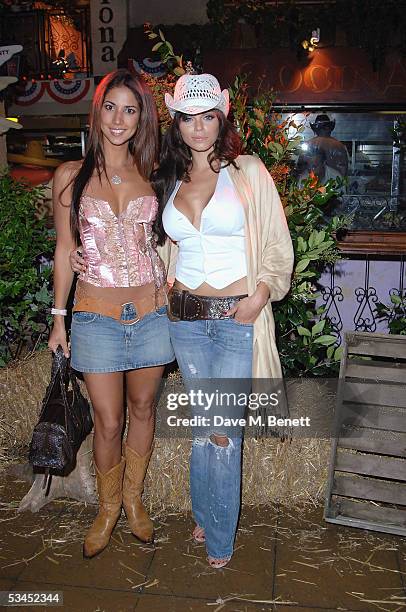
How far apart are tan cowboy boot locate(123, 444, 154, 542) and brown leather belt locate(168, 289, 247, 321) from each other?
2.57ft

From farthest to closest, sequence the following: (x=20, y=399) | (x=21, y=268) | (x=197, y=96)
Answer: (x=21, y=268) → (x=20, y=399) → (x=197, y=96)

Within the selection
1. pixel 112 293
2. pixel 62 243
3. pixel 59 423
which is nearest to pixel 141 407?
pixel 59 423

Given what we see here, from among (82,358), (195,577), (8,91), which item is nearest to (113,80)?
(82,358)

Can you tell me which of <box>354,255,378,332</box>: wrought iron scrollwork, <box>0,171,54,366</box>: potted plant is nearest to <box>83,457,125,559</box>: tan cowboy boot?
<box>0,171,54,366</box>: potted plant

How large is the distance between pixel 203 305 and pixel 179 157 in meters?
0.65

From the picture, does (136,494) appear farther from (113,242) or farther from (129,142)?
(129,142)

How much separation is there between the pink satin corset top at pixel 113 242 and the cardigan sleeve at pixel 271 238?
484mm

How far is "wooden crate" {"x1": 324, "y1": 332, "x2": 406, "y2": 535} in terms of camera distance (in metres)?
2.85

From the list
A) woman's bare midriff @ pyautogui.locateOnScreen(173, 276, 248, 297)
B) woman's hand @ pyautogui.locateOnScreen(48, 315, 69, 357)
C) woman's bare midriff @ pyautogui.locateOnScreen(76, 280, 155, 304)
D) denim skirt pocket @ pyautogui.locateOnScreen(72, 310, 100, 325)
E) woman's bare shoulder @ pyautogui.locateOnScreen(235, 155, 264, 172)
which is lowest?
woman's hand @ pyautogui.locateOnScreen(48, 315, 69, 357)

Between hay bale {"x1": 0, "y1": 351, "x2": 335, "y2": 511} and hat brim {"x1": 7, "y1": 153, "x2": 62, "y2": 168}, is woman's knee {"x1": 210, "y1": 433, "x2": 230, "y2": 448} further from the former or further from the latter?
hat brim {"x1": 7, "y1": 153, "x2": 62, "y2": 168}

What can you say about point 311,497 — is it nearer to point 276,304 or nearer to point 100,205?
point 276,304

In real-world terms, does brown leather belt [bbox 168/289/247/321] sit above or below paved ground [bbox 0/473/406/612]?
above

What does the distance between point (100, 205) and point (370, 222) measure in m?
5.96

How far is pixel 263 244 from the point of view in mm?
2395
